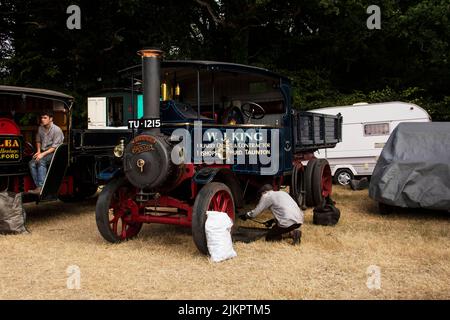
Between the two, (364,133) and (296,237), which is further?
(364,133)

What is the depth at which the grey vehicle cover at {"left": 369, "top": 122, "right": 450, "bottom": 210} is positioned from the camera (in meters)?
7.52

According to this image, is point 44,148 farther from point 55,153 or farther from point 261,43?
point 261,43

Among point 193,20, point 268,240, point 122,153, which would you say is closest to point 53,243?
point 122,153

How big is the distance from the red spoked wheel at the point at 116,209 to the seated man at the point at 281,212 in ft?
5.29

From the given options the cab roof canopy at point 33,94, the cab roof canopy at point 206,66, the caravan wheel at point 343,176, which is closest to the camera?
the cab roof canopy at point 206,66

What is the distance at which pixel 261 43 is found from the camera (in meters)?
19.1

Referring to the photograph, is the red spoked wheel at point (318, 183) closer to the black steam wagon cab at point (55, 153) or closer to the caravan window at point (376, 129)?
the black steam wagon cab at point (55, 153)

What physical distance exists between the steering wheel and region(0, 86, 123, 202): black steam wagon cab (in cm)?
229

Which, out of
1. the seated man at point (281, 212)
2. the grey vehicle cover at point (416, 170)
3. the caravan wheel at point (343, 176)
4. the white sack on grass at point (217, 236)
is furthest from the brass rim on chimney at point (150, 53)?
the caravan wheel at point (343, 176)

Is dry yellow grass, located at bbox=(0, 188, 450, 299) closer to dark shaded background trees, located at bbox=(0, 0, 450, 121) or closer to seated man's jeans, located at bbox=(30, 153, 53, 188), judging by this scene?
seated man's jeans, located at bbox=(30, 153, 53, 188)

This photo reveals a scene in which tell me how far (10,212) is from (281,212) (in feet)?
12.8

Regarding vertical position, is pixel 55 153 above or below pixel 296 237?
above

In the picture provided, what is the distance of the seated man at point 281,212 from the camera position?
238 inches

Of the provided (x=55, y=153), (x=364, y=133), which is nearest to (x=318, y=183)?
(x=55, y=153)
